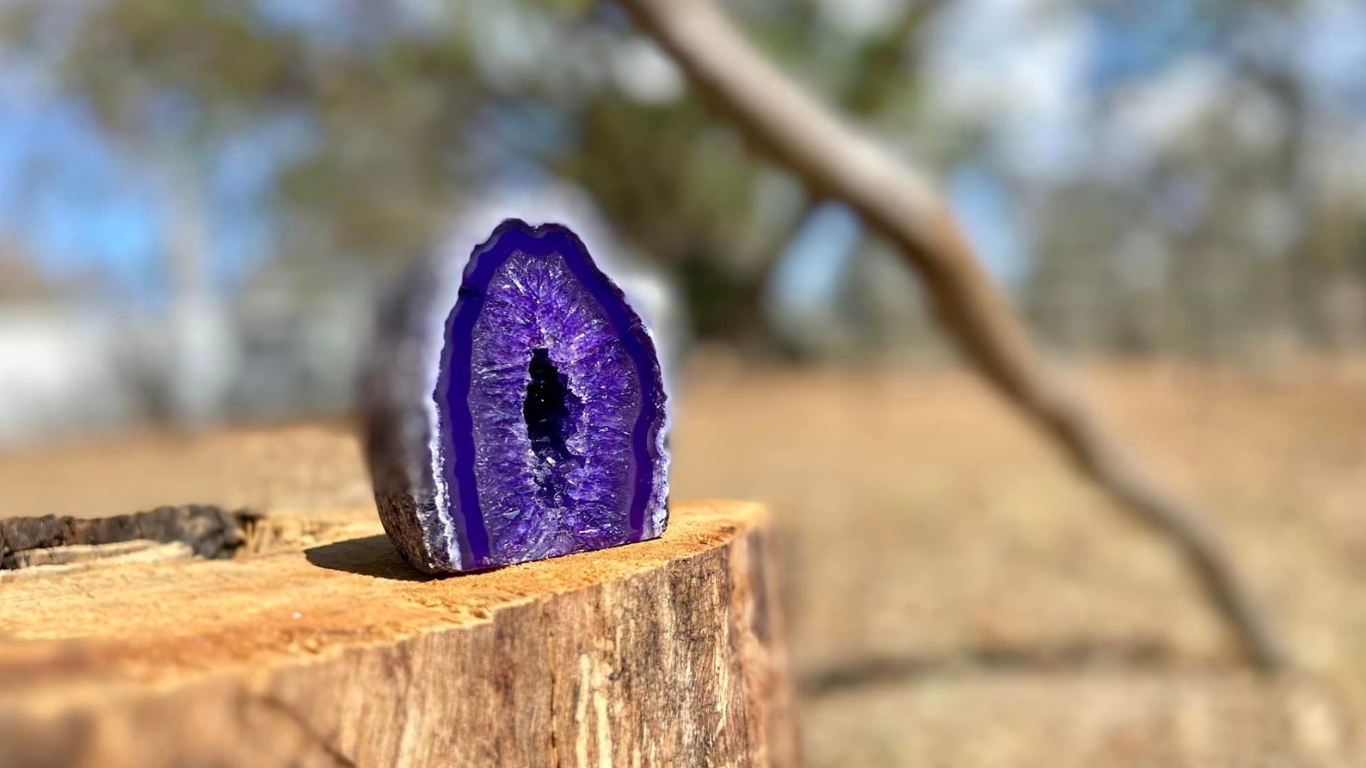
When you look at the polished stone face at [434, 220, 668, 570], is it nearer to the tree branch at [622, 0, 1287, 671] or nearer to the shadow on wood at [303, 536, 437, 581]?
the shadow on wood at [303, 536, 437, 581]

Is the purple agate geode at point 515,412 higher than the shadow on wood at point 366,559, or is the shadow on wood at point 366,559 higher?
the purple agate geode at point 515,412

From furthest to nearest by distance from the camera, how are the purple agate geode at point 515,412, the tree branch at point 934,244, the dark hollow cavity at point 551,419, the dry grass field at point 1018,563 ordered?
the dry grass field at point 1018,563, the tree branch at point 934,244, the dark hollow cavity at point 551,419, the purple agate geode at point 515,412

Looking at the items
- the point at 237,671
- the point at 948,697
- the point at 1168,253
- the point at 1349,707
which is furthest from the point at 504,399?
the point at 1168,253

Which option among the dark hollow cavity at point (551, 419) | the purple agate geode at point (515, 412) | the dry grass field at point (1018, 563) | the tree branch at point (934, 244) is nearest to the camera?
the purple agate geode at point (515, 412)

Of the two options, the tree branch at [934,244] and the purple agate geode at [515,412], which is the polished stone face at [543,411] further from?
the tree branch at [934,244]

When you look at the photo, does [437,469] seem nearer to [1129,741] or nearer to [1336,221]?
[1129,741]

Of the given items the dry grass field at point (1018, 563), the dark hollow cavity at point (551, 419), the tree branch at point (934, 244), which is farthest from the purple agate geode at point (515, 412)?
the tree branch at point (934, 244)

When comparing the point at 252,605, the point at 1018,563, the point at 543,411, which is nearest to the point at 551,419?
the point at 543,411

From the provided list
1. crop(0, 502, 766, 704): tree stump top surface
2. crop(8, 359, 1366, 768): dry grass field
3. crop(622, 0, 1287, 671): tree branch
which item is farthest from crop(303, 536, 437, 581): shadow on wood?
crop(622, 0, 1287, 671): tree branch
